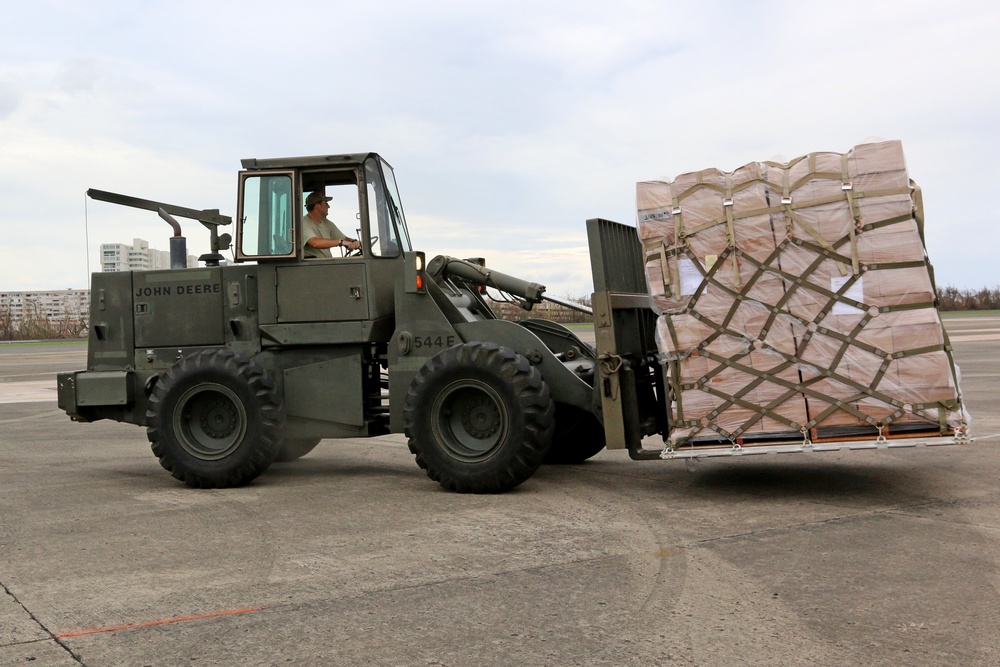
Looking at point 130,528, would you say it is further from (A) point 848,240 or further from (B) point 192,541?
(A) point 848,240

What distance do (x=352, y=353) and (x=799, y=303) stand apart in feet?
12.9

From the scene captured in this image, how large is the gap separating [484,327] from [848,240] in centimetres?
312

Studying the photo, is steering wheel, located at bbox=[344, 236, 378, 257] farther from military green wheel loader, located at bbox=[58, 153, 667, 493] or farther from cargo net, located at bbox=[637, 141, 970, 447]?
cargo net, located at bbox=[637, 141, 970, 447]

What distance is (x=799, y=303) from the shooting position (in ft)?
24.7

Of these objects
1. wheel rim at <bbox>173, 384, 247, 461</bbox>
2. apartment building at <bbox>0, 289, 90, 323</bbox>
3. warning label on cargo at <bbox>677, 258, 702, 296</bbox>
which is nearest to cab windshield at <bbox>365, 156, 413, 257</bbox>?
wheel rim at <bbox>173, 384, 247, 461</bbox>

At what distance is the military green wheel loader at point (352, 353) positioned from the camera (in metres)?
8.33

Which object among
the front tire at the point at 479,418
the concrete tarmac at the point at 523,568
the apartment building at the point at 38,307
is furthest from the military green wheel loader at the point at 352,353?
the apartment building at the point at 38,307

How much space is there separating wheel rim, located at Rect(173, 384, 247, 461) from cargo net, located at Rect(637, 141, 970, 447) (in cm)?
383

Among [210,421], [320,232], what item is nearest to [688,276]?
[320,232]

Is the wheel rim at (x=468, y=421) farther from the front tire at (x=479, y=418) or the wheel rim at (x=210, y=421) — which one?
the wheel rim at (x=210, y=421)

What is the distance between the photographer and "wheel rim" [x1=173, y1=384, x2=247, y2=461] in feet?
29.8

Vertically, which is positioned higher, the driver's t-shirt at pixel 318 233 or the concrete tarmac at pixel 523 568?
the driver's t-shirt at pixel 318 233

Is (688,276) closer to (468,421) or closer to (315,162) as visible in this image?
(468,421)

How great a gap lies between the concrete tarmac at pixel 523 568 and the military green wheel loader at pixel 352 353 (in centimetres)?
46
